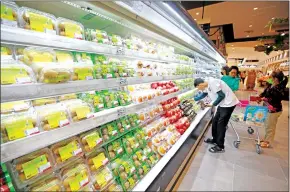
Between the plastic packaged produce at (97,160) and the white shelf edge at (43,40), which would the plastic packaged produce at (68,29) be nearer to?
the white shelf edge at (43,40)

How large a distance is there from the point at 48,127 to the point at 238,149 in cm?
343

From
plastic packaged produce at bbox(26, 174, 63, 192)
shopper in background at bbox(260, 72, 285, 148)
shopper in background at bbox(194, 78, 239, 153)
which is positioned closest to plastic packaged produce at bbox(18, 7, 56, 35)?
plastic packaged produce at bbox(26, 174, 63, 192)

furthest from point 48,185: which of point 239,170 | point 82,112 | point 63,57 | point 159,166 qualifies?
point 239,170

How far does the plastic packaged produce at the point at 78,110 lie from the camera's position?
3.59 ft

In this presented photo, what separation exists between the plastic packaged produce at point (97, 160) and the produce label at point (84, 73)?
0.64 meters

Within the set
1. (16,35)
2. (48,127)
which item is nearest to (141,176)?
(48,127)

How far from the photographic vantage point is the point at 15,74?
808mm

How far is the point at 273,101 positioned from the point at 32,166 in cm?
407

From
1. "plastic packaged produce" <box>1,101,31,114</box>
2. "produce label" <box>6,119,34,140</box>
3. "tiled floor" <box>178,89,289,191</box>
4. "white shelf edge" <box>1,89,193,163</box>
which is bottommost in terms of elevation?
"tiled floor" <box>178,89,289,191</box>

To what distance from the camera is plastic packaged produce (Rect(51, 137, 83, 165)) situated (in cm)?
104

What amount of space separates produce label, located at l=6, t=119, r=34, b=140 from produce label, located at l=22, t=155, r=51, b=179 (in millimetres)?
198

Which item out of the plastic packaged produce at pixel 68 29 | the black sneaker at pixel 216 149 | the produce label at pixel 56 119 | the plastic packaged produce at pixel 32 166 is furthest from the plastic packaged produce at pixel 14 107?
the black sneaker at pixel 216 149

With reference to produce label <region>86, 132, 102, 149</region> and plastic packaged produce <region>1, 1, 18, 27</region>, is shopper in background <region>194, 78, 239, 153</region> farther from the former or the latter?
plastic packaged produce <region>1, 1, 18, 27</region>

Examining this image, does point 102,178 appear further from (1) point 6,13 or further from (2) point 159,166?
(1) point 6,13
